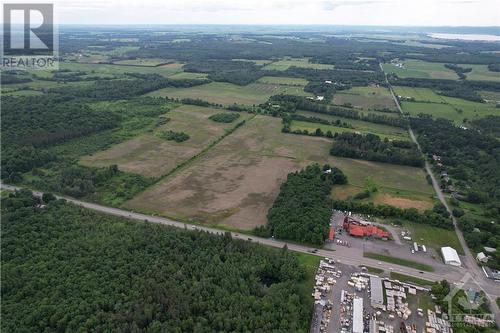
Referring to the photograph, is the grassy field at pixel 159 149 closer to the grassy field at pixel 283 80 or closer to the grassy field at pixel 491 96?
the grassy field at pixel 283 80

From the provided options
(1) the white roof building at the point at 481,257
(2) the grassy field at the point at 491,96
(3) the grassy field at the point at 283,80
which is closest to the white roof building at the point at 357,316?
(1) the white roof building at the point at 481,257

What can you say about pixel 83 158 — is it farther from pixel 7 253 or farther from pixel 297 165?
pixel 297 165

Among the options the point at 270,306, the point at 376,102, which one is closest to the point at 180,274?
the point at 270,306

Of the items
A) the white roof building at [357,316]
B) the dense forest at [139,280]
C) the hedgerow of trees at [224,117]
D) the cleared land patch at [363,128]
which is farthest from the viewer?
the hedgerow of trees at [224,117]

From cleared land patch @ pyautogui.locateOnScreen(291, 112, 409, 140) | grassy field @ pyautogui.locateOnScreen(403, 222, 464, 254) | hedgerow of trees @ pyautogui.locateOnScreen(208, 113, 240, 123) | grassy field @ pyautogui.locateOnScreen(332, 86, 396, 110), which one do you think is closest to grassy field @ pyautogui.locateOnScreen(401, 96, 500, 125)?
grassy field @ pyautogui.locateOnScreen(332, 86, 396, 110)

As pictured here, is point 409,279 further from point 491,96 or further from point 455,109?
point 491,96

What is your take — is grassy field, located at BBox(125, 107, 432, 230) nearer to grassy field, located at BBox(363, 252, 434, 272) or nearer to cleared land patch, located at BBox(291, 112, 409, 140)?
cleared land patch, located at BBox(291, 112, 409, 140)
